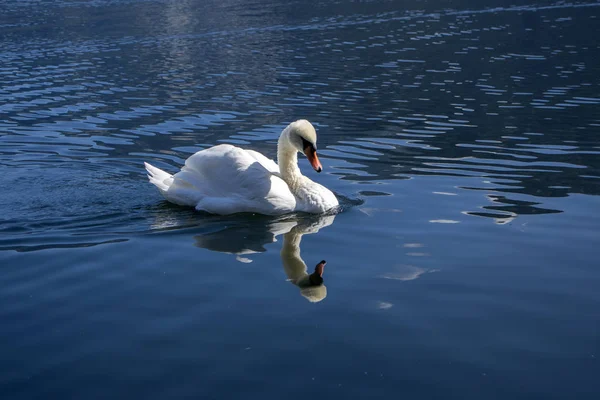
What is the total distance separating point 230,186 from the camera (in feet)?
39.7

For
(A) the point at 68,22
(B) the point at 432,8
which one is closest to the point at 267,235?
(A) the point at 68,22

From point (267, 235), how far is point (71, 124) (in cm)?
1041

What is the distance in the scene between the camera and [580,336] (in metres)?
7.93

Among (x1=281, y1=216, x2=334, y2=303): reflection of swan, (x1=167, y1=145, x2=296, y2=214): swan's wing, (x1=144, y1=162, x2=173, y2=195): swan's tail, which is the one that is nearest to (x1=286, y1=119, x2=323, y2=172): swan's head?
(x1=167, y1=145, x2=296, y2=214): swan's wing

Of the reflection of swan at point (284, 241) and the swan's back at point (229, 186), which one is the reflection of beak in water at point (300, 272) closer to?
the reflection of swan at point (284, 241)

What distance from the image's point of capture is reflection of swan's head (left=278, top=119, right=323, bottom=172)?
12250mm

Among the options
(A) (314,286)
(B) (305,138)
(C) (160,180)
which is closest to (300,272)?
(A) (314,286)

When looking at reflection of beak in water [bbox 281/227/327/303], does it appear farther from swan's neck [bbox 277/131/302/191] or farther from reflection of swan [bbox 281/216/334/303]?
swan's neck [bbox 277/131/302/191]

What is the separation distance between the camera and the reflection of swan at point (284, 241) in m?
9.40

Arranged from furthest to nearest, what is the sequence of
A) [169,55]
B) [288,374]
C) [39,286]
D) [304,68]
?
[169,55]
[304,68]
[39,286]
[288,374]

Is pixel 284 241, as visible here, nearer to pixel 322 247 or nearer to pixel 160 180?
pixel 322 247

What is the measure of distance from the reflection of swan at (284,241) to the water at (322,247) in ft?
0.16

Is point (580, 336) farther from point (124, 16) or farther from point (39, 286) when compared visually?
point (124, 16)

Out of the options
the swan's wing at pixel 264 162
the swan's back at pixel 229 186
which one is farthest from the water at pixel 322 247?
the swan's wing at pixel 264 162
